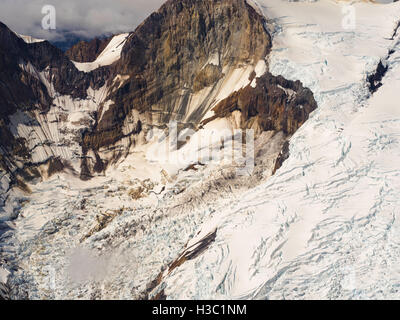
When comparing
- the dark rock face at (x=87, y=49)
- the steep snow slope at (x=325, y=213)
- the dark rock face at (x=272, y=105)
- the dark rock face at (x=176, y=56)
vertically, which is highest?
the dark rock face at (x=87, y=49)

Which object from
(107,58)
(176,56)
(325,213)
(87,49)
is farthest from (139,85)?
(325,213)

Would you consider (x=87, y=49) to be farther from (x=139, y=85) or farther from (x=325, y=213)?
(x=325, y=213)

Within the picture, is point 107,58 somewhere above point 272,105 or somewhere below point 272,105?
above

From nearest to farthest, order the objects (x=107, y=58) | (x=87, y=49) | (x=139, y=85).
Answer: (x=139, y=85) → (x=107, y=58) → (x=87, y=49)

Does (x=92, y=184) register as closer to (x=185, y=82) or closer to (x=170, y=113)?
(x=170, y=113)

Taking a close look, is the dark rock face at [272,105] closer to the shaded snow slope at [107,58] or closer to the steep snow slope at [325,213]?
the steep snow slope at [325,213]

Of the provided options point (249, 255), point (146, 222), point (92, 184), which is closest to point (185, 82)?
point (92, 184)

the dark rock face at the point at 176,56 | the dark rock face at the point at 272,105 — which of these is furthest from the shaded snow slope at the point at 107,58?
the dark rock face at the point at 272,105
